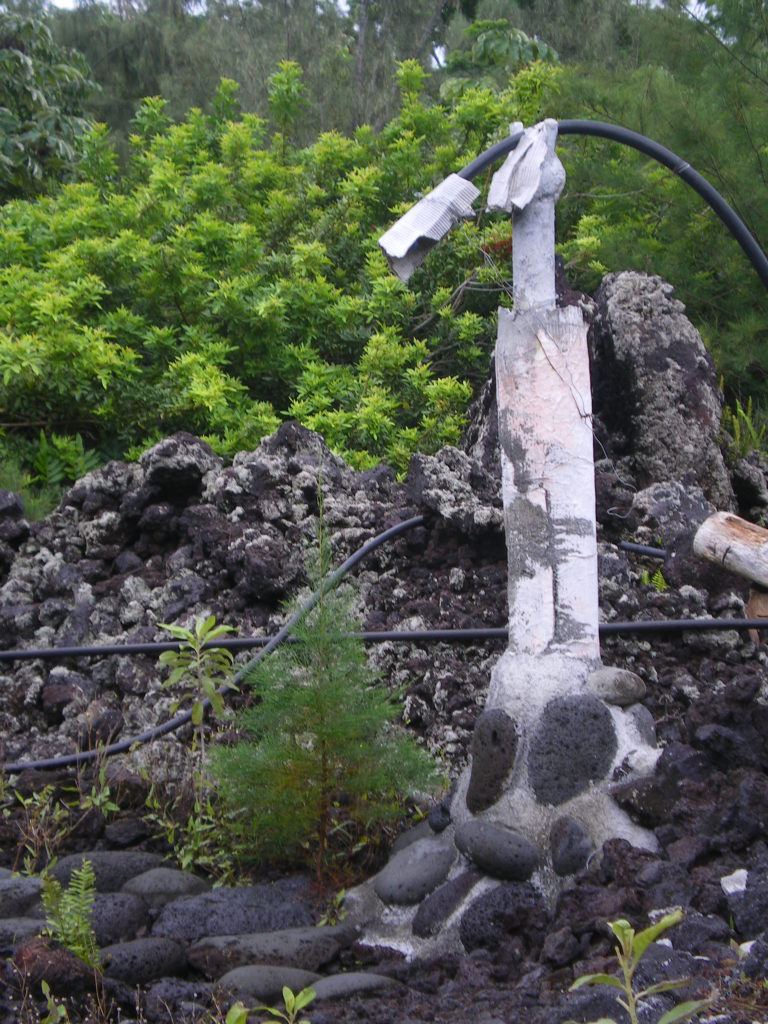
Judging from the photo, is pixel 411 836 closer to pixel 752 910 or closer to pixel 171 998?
pixel 171 998

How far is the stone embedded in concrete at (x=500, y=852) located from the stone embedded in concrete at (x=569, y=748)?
0.19 meters

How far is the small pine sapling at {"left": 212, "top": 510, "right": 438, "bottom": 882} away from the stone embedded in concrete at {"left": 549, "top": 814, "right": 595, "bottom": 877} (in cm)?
44

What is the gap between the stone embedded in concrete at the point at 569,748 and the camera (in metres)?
3.44

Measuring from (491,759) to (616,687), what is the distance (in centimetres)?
42

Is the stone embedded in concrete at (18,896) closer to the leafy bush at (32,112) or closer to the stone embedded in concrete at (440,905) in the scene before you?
the stone embedded in concrete at (440,905)

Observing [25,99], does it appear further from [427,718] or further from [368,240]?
[427,718]

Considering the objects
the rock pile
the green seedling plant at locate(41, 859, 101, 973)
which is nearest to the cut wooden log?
the rock pile

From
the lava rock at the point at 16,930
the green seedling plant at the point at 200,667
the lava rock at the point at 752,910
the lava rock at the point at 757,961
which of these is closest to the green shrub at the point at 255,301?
the green seedling plant at the point at 200,667

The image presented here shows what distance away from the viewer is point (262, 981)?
282 centimetres

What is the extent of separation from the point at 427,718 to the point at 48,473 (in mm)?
3219

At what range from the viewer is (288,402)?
25.2 feet

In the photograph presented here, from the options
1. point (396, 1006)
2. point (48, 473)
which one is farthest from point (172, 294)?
point (396, 1006)

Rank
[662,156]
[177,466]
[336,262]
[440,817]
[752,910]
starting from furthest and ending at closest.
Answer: [336,262], [177,466], [662,156], [440,817], [752,910]

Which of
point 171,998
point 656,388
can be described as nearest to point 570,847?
point 171,998
